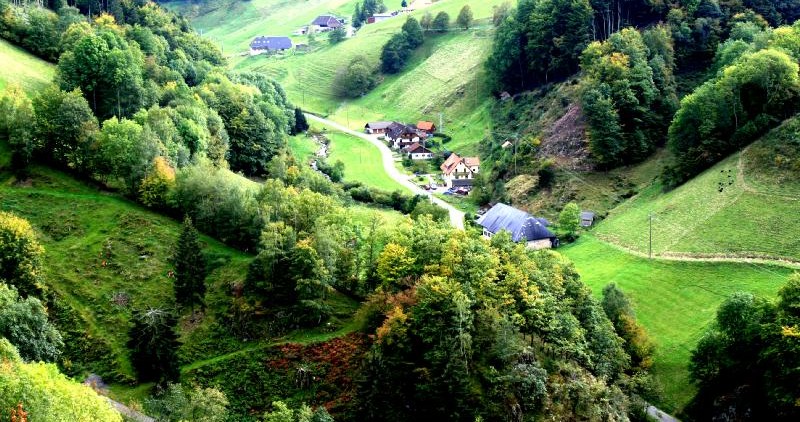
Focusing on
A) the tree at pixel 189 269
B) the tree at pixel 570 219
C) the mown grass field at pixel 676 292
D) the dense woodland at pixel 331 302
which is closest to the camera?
the dense woodland at pixel 331 302

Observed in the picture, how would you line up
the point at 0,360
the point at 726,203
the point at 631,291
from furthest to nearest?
the point at 726,203, the point at 631,291, the point at 0,360

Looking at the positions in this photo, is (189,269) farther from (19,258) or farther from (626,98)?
(626,98)

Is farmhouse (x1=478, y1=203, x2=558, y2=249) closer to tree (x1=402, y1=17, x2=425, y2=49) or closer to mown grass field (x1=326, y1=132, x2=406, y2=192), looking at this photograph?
mown grass field (x1=326, y1=132, x2=406, y2=192)

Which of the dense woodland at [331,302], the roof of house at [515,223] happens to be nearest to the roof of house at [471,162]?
the roof of house at [515,223]

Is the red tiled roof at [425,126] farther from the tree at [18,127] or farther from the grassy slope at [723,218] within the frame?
the tree at [18,127]

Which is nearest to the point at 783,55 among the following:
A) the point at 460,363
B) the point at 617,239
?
Answer: the point at 617,239

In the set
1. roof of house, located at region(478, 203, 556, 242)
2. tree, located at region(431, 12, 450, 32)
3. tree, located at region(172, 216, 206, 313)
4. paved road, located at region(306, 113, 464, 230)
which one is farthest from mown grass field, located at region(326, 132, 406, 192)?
tree, located at region(172, 216, 206, 313)

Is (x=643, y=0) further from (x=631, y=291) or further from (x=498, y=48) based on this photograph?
(x=631, y=291)

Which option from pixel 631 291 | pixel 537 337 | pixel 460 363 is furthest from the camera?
pixel 631 291
